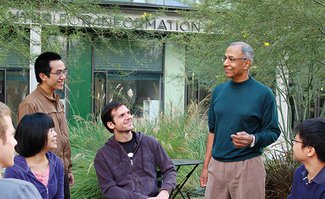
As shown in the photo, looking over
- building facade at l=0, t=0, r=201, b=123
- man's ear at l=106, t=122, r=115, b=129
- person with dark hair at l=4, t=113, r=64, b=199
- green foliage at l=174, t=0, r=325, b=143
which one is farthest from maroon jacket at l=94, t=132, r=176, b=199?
building facade at l=0, t=0, r=201, b=123

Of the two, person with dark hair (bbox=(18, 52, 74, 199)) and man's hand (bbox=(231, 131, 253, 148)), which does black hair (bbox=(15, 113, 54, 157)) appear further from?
man's hand (bbox=(231, 131, 253, 148))

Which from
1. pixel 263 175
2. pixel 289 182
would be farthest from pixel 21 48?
pixel 289 182

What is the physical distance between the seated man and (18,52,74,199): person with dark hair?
314 millimetres

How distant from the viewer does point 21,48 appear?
18.9 ft

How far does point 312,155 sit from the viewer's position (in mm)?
3592

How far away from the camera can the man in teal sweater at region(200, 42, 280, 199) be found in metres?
4.41

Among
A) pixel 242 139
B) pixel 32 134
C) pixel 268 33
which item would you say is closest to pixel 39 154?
pixel 32 134

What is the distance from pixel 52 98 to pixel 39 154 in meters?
0.72

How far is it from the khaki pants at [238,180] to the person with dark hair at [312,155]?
2.45 feet

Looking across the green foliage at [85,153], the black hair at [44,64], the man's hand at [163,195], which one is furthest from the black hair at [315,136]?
the green foliage at [85,153]

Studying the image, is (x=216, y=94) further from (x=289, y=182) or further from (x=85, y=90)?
(x=85, y=90)

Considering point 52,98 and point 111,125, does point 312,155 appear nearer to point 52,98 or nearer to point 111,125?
point 111,125

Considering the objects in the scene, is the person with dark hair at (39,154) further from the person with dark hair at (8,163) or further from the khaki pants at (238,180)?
the person with dark hair at (8,163)

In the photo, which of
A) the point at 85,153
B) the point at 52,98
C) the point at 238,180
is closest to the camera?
the point at 238,180
